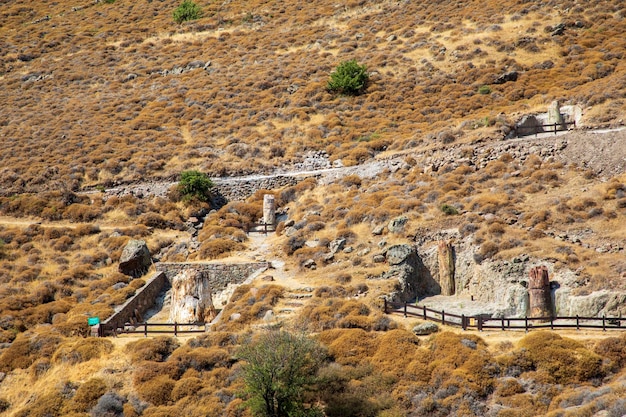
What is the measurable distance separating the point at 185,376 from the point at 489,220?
16917 millimetres

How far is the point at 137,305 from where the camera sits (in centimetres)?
3741

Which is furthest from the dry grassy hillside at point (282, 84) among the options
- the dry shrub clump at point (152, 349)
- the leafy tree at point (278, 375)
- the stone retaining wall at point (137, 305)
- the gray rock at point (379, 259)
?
the leafy tree at point (278, 375)

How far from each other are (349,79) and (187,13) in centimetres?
3876

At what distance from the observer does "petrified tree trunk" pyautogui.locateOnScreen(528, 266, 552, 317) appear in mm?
29719

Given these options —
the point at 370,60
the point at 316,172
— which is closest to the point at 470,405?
the point at 316,172

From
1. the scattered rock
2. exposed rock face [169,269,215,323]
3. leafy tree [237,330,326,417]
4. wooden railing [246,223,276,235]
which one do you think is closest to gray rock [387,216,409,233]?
exposed rock face [169,269,215,323]

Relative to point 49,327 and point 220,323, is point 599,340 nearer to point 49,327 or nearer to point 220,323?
point 220,323

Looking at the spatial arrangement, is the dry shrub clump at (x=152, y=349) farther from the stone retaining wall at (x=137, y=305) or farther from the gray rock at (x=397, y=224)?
the gray rock at (x=397, y=224)

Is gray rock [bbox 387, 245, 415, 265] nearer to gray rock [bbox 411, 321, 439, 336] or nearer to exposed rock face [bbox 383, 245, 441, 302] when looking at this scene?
exposed rock face [bbox 383, 245, 441, 302]

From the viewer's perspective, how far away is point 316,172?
5288cm

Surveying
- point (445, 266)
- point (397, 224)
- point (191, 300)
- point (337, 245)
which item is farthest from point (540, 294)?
point (191, 300)

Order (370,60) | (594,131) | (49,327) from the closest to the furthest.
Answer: (49,327) → (594,131) → (370,60)

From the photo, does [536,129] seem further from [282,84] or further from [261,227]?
[282,84]

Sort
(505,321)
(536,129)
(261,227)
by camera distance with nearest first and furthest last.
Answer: (505,321) < (261,227) < (536,129)
